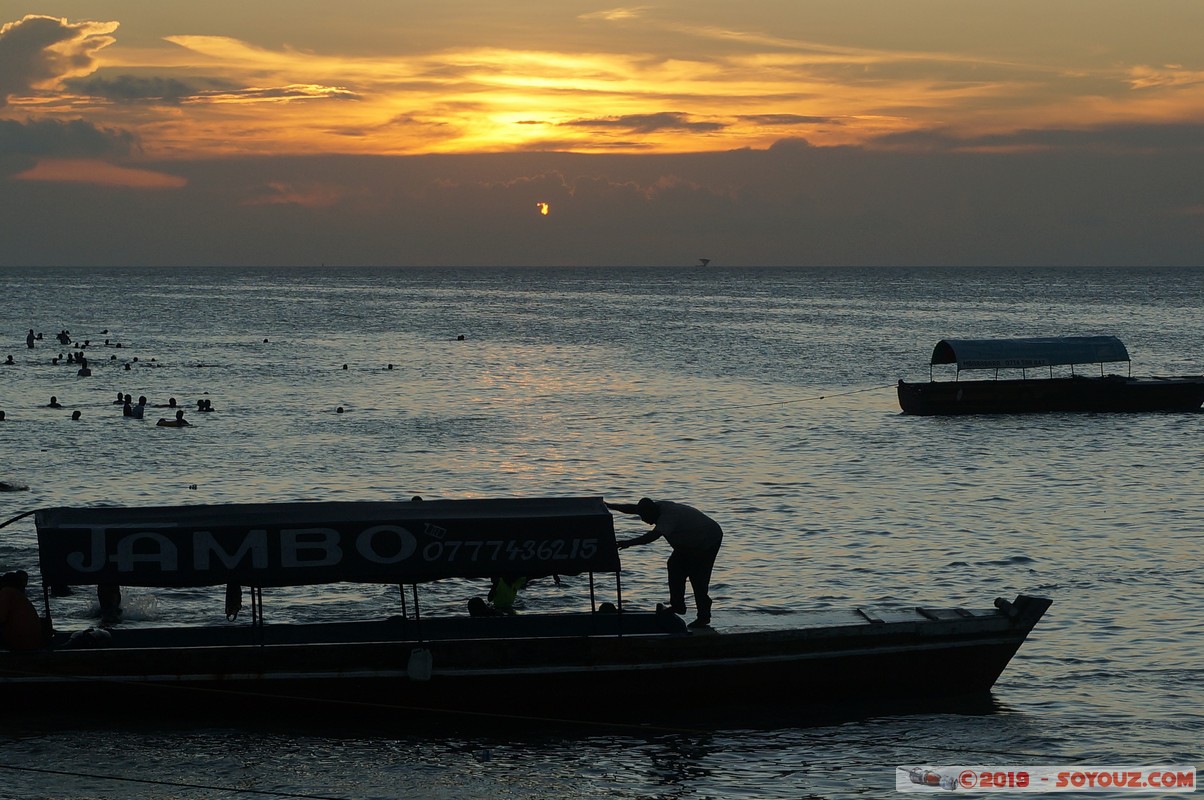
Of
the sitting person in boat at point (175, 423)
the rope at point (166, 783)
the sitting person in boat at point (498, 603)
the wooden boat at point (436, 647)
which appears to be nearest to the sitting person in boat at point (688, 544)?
the wooden boat at point (436, 647)

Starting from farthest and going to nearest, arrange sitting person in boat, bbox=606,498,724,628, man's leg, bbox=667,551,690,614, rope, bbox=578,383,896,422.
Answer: rope, bbox=578,383,896,422 → man's leg, bbox=667,551,690,614 → sitting person in boat, bbox=606,498,724,628

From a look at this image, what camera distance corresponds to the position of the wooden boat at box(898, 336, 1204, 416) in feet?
187

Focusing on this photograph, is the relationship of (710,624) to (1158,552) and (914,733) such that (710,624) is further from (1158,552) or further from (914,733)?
(1158,552)

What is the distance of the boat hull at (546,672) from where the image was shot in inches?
711

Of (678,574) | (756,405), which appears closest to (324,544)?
(678,574)

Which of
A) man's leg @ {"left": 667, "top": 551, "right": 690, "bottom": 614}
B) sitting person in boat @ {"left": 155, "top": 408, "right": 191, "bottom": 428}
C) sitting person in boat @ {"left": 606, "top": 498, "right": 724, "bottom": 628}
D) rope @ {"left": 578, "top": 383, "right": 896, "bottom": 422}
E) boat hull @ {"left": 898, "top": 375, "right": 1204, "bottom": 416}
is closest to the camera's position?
sitting person in boat @ {"left": 606, "top": 498, "right": 724, "bottom": 628}

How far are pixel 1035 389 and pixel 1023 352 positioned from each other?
168 cm

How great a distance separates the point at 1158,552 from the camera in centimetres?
3072

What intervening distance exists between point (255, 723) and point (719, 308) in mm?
178515

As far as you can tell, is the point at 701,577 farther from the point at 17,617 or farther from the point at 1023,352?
the point at 1023,352

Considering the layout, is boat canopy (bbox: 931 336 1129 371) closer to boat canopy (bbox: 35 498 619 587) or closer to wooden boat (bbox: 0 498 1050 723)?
wooden boat (bbox: 0 498 1050 723)

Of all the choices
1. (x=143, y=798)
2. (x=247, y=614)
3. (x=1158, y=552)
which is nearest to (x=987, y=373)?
(x=1158, y=552)

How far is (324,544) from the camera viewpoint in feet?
58.6

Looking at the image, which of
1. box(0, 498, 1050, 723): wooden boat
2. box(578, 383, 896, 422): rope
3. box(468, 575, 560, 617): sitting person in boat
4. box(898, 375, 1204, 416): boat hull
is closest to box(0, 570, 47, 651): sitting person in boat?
box(0, 498, 1050, 723): wooden boat
